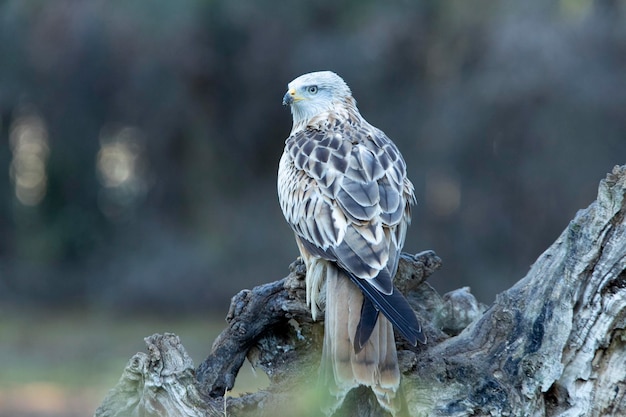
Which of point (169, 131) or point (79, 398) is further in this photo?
point (169, 131)

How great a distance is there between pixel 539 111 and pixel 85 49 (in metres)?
7.47

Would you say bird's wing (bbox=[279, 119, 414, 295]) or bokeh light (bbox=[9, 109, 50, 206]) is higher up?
bokeh light (bbox=[9, 109, 50, 206])

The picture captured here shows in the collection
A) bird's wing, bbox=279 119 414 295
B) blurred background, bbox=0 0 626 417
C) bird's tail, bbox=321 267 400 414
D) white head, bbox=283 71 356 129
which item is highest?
blurred background, bbox=0 0 626 417

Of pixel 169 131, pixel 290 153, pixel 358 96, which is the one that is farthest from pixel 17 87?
pixel 290 153

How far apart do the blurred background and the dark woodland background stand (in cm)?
3

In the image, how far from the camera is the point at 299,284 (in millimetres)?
4832

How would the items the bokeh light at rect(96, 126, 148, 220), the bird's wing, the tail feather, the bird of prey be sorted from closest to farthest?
the tail feather < the bird of prey < the bird's wing < the bokeh light at rect(96, 126, 148, 220)

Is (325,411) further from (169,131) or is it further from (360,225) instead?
(169,131)

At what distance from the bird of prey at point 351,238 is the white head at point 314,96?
0.11m

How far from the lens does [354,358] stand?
405 cm

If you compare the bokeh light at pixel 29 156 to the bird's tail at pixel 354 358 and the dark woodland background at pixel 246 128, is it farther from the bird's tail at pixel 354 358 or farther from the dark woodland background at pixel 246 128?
the bird's tail at pixel 354 358

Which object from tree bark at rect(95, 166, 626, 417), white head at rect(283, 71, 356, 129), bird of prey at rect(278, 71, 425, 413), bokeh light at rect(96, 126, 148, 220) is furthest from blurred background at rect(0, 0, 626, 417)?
tree bark at rect(95, 166, 626, 417)

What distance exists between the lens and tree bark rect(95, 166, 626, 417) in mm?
4066

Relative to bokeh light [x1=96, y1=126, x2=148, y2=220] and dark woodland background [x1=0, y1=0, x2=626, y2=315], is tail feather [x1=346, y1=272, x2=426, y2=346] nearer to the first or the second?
dark woodland background [x1=0, y1=0, x2=626, y2=315]
